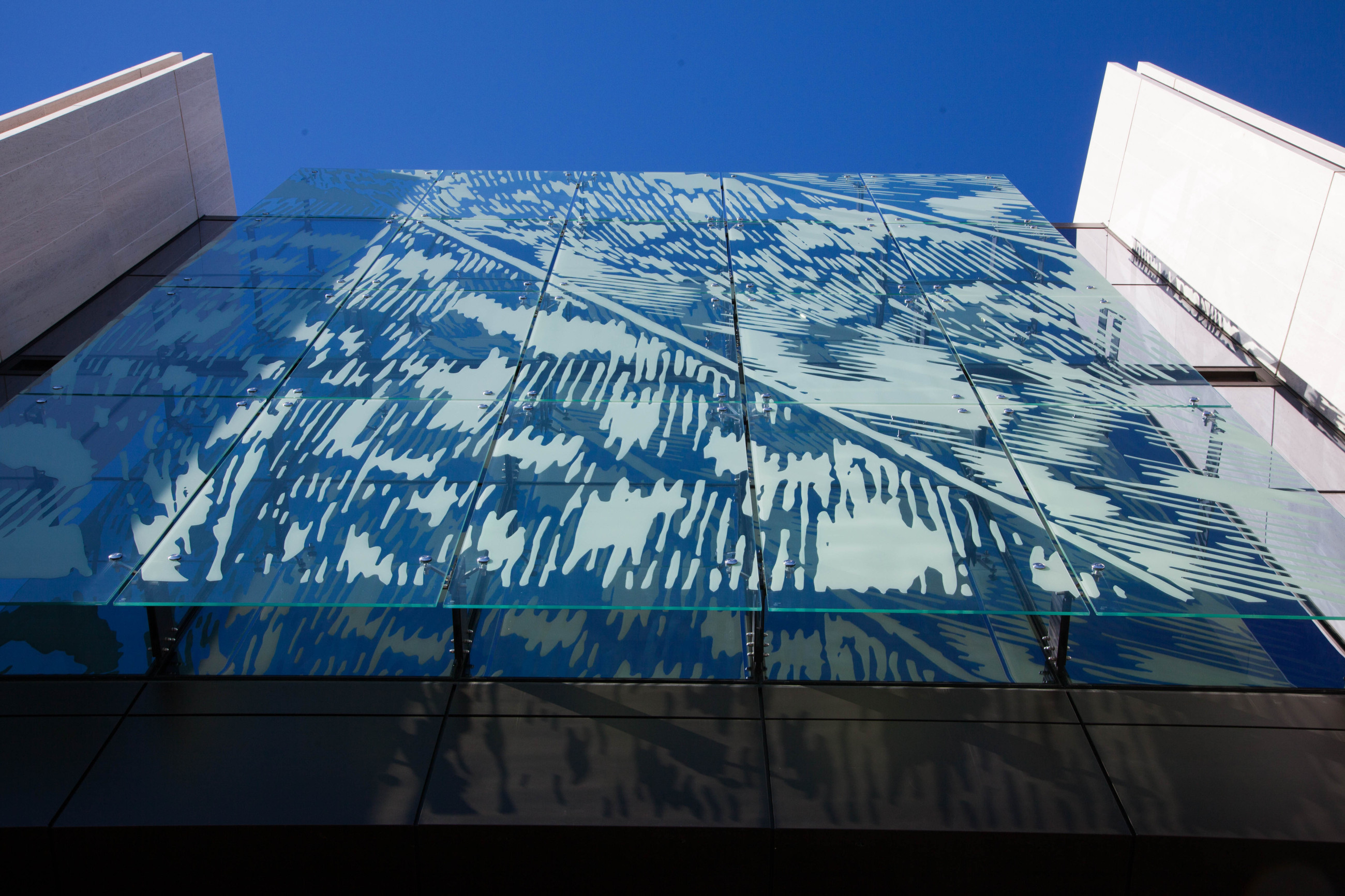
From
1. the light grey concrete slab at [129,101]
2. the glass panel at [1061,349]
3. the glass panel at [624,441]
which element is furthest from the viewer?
the light grey concrete slab at [129,101]

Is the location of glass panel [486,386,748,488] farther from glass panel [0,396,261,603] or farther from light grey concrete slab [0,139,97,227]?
light grey concrete slab [0,139,97,227]

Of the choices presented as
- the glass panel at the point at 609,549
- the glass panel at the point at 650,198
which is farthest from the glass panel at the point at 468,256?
the glass panel at the point at 609,549

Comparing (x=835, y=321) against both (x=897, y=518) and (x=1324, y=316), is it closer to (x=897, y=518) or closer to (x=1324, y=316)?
(x=897, y=518)

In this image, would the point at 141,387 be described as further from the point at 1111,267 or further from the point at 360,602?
the point at 1111,267

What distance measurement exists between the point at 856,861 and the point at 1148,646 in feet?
6.13

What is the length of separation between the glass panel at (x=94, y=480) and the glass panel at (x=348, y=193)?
3.13 m

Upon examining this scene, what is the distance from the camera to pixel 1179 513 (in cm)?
457

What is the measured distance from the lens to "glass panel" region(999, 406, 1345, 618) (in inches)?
159

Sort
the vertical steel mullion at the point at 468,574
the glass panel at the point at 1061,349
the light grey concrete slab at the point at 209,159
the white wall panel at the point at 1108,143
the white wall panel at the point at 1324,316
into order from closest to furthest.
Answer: the vertical steel mullion at the point at 468,574, the glass panel at the point at 1061,349, the white wall panel at the point at 1324,316, the light grey concrete slab at the point at 209,159, the white wall panel at the point at 1108,143

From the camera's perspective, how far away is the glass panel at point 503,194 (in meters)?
8.16

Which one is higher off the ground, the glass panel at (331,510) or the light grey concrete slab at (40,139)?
the light grey concrete slab at (40,139)

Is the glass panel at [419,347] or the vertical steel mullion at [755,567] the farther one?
the glass panel at [419,347]

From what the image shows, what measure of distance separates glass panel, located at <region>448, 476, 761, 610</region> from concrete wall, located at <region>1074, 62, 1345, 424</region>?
14.7 feet

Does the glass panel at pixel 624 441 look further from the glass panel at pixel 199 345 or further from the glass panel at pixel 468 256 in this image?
the glass panel at pixel 468 256
